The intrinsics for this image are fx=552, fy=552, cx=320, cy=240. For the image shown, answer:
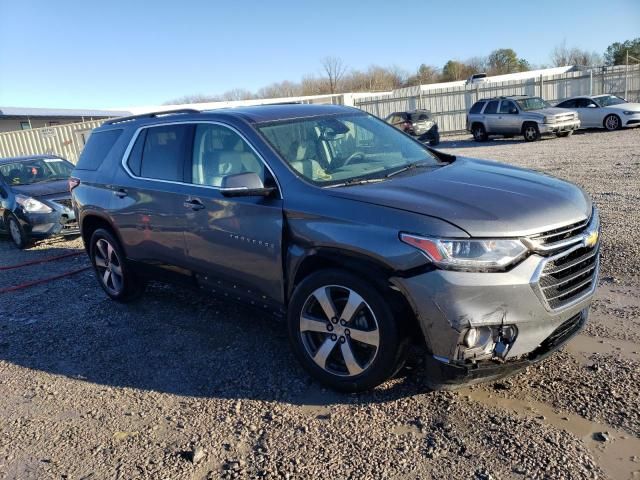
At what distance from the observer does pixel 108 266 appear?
585cm

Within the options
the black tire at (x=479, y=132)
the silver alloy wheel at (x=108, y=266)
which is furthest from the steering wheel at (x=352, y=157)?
the black tire at (x=479, y=132)

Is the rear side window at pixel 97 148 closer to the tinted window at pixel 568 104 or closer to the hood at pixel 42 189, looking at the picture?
the hood at pixel 42 189

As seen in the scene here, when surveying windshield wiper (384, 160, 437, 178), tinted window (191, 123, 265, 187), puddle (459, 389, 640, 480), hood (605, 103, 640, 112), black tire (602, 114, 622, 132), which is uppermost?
tinted window (191, 123, 265, 187)

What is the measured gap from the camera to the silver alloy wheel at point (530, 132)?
20.9 metres

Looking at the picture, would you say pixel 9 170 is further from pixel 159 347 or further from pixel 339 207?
pixel 339 207

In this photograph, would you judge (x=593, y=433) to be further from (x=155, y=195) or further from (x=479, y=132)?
(x=479, y=132)

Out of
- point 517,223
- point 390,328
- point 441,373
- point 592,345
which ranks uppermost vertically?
point 517,223

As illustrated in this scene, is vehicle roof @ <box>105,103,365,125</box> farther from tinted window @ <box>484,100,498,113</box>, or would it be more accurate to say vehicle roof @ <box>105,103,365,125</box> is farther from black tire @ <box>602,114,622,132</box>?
black tire @ <box>602,114,622,132</box>

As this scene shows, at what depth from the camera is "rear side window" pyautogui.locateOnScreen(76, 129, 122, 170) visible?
568 centimetres

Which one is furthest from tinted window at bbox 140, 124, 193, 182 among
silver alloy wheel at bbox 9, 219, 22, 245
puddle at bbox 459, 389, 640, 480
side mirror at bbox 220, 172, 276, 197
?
silver alloy wheel at bbox 9, 219, 22, 245

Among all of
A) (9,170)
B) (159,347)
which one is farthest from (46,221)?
(159,347)

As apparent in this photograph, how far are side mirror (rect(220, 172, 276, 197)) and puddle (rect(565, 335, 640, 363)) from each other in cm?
233

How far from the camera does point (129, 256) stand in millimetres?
5398

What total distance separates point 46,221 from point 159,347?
577cm
